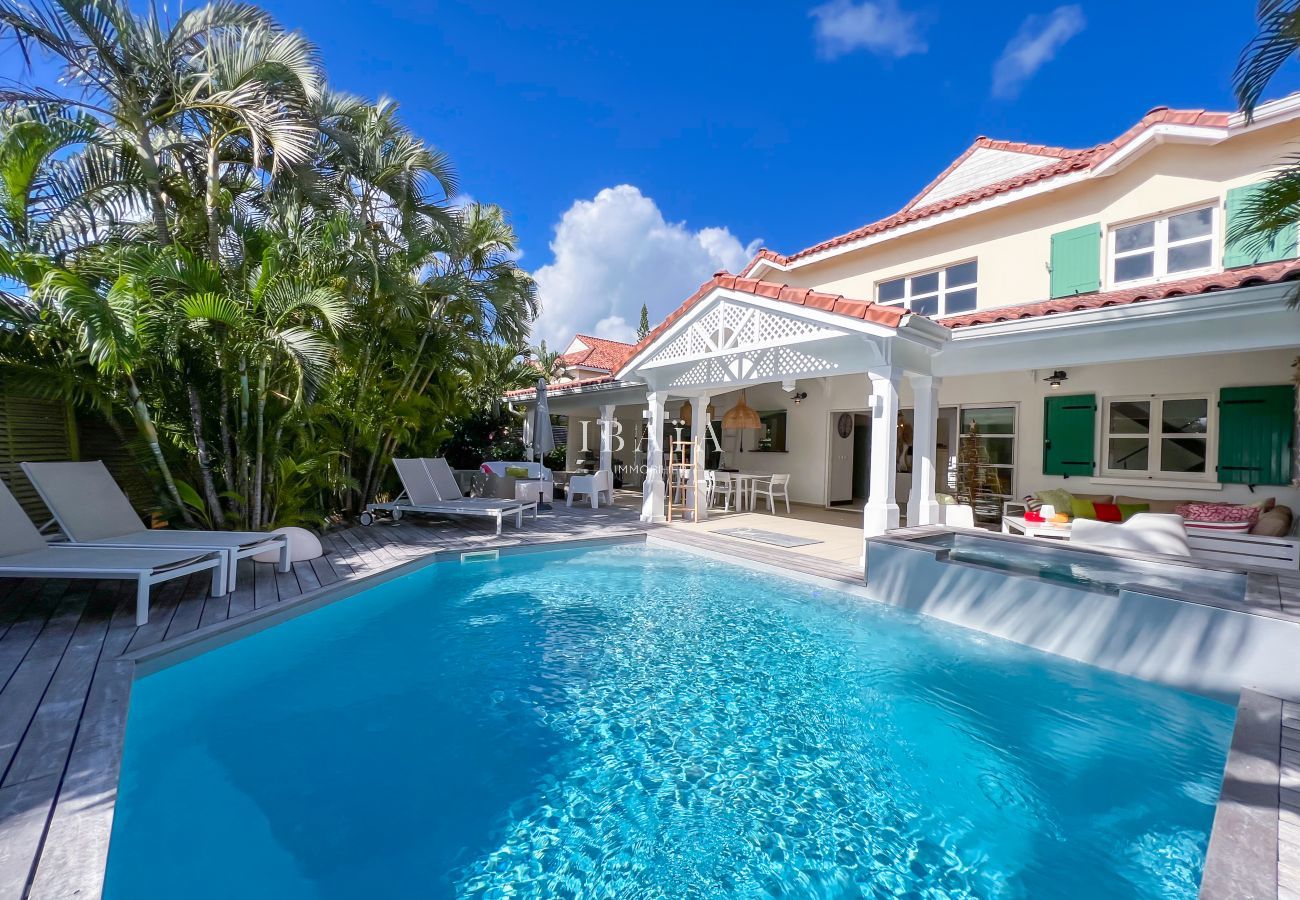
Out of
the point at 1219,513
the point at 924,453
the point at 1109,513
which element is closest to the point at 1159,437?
the point at 1109,513

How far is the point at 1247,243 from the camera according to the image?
24.8ft

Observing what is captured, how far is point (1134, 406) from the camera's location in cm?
967

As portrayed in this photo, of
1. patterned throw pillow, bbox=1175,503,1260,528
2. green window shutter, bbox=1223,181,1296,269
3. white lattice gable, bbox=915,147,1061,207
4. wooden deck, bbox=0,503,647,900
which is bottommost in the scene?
wooden deck, bbox=0,503,647,900

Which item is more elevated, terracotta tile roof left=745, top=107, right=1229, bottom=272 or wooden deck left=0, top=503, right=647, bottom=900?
terracotta tile roof left=745, top=107, right=1229, bottom=272

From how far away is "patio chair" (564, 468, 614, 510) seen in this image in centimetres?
1475

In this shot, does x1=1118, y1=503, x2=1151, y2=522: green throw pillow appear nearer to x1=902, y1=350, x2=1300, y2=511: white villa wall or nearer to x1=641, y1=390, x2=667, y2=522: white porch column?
x1=902, y1=350, x2=1300, y2=511: white villa wall

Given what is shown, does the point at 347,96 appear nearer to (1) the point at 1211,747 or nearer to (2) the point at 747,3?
(2) the point at 747,3

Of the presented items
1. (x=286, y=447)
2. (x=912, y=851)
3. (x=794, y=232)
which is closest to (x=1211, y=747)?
(x=912, y=851)

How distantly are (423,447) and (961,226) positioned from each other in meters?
12.8

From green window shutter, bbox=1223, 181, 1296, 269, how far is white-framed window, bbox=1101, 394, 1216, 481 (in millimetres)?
2151

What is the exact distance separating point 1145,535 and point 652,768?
6.87 metres

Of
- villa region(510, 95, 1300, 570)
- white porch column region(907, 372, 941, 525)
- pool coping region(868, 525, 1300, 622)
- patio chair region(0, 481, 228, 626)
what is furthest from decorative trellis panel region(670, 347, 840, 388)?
patio chair region(0, 481, 228, 626)

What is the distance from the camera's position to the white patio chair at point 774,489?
13516mm

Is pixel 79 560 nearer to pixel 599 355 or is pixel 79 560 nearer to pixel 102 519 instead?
pixel 102 519
